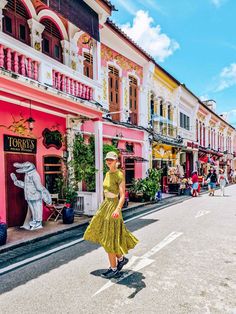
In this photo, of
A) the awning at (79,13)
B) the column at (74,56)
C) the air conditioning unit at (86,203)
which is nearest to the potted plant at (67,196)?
the air conditioning unit at (86,203)

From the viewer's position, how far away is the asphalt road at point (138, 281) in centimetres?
347

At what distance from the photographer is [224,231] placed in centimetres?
751

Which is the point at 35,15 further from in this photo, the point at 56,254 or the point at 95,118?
the point at 56,254

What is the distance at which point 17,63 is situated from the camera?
6.32 meters

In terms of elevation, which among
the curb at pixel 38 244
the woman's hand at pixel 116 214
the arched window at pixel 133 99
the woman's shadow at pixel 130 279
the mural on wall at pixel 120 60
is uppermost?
the mural on wall at pixel 120 60

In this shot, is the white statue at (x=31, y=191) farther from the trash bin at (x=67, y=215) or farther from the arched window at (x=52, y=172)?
the arched window at (x=52, y=172)

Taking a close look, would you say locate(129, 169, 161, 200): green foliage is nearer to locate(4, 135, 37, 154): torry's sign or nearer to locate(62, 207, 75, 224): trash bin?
locate(62, 207, 75, 224): trash bin

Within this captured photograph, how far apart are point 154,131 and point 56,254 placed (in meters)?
12.9

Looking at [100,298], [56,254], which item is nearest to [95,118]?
[56,254]

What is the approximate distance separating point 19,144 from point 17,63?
2.66 meters

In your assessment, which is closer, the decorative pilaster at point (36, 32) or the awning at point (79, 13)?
the awning at point (79, 13)

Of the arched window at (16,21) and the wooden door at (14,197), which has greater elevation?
the arched window at (16,21)

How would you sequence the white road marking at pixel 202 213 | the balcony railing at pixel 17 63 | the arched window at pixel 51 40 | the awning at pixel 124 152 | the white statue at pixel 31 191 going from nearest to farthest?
the balcony railing at pixel 17 63, the white statue at pixel 31 191, the arched window at pixel 51 40, the white road marking at pixel 202 213, the awning at pixel 124 152

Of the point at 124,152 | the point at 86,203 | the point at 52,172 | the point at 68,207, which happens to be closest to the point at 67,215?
the point at 68,207
